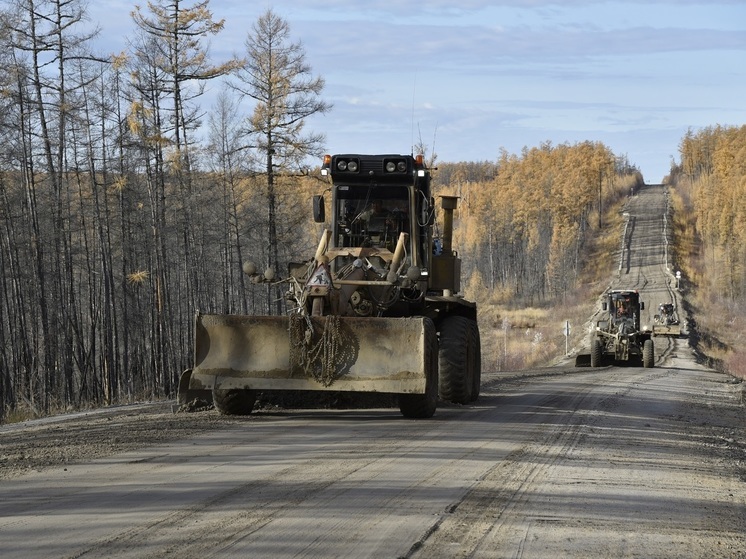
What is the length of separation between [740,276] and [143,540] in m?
105

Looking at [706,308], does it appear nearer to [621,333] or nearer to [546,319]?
[546,319]

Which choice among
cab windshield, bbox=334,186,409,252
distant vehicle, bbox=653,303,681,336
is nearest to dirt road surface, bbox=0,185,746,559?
cab windshield, bbox=334,186,409,252

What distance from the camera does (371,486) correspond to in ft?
26.9

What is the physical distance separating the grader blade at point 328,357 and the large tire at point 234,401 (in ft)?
1.73

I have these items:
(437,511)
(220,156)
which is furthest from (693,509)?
(220,156)

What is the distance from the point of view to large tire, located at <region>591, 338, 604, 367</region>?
36.4 metres

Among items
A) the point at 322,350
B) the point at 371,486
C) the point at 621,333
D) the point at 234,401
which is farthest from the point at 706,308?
the point at 371,486

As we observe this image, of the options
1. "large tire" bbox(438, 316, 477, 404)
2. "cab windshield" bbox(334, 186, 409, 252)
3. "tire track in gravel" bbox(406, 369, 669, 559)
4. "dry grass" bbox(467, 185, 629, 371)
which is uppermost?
"cab windshield" bbox(334, 186, 409, 252)

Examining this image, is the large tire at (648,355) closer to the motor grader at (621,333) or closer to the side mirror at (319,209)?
the motor grader at (621,333)

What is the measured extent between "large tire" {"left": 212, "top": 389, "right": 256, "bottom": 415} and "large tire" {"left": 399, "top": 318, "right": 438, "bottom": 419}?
→ 2.18 meters

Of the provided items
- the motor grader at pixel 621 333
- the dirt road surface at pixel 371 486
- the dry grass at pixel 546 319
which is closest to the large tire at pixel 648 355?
the motor grader at pixel 621 333

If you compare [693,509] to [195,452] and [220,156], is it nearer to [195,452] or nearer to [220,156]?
[195,452]

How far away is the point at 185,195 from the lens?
36344mm

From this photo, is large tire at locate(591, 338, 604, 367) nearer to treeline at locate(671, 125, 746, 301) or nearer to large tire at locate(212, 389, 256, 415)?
large tire at locate(212, 389, 256, 415)
